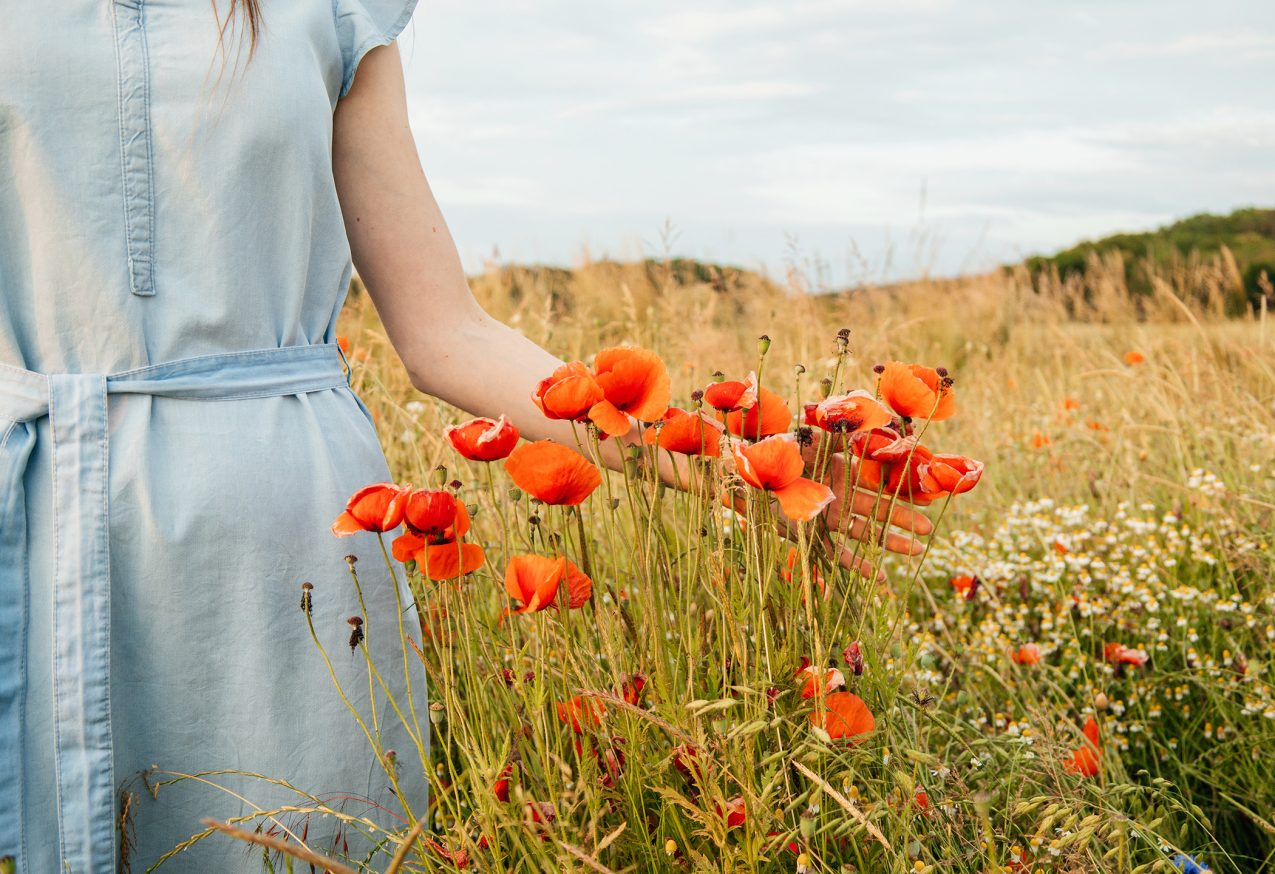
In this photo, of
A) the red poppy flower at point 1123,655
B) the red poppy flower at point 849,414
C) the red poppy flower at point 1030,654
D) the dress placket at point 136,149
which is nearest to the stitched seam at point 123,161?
the dress placket at point 136,149

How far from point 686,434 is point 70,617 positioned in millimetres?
685

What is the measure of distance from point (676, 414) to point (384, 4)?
0.73 metres

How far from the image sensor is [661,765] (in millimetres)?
1026

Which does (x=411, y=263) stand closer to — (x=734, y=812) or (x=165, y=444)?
(x=165, y=444)

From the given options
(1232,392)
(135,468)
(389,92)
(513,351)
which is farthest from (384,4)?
(1232,392)

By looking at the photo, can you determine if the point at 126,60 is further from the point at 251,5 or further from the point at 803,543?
the point at 803,543

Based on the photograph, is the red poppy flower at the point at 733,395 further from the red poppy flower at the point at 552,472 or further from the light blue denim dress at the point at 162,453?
the light blue denim dress at the point at 162,453

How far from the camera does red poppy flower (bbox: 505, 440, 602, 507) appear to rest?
1.08m

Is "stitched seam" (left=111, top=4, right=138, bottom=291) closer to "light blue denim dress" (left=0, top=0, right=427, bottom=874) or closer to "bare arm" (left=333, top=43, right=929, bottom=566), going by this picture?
"light blue denim dress" (left=0, top=0, right=427, bottom=874)

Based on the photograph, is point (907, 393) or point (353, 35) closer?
point (907, 393)

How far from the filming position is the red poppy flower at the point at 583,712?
3.59 feet

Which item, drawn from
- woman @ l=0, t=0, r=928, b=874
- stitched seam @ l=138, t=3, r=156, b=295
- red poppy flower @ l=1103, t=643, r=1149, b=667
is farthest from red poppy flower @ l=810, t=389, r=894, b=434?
red poppy flower @ l=1103, t=643, r=1149, b=667

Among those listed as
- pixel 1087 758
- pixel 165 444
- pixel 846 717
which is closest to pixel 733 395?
pixel 846 717

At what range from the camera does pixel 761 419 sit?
1.12 metres
